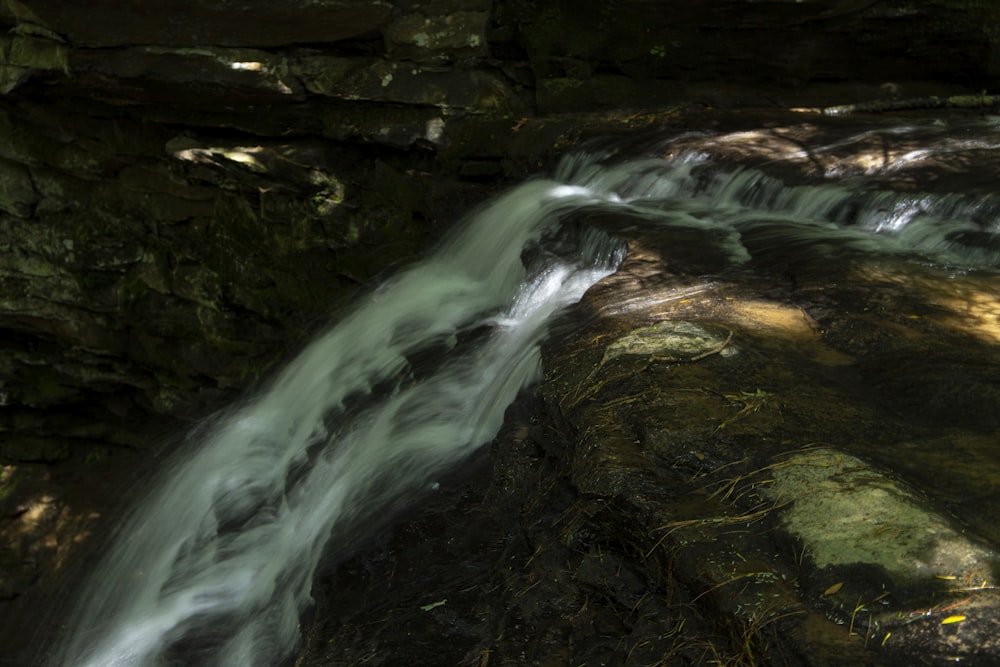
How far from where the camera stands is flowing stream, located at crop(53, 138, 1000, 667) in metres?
4.04

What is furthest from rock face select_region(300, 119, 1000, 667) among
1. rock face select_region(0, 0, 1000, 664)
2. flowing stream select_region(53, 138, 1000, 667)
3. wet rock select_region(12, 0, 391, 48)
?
wet rock select_region(12, 0, 391, 48)

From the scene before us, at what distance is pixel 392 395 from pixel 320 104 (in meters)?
3.99

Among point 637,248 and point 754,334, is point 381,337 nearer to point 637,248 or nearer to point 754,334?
point 637,248

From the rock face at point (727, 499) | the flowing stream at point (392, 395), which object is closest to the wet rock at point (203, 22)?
the flowing stream at point (392, 395)

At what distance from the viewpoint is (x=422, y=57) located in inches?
311

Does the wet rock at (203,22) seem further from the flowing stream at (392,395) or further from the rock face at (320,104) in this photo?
the flowing stream at (392,395)

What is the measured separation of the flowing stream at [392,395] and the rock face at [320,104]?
114 centimetres

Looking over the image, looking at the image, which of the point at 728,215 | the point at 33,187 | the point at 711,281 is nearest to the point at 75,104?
the point at 33,187

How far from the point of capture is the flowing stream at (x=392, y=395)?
404cm

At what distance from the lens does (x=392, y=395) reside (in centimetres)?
492

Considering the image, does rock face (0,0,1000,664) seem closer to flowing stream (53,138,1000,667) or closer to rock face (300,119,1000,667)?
flowing stream (53,138,1000,667)

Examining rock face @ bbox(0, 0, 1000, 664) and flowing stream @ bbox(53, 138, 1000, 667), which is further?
rock face @ bbox(0, 0, 1000, 664)

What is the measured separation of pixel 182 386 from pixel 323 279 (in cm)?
207

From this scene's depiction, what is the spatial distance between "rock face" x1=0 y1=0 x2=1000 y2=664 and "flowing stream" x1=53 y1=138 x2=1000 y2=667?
1.14 m
